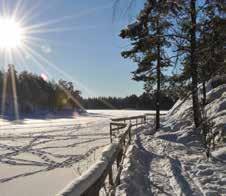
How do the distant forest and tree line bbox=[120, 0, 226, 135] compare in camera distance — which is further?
the distant forest

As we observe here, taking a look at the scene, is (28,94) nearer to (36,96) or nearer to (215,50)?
(36,96)

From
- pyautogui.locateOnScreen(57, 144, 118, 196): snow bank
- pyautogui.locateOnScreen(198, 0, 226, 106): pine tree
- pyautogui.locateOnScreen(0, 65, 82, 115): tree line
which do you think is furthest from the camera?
pyautogui.locateOnScreen(0, 65, 82, 115): tree line

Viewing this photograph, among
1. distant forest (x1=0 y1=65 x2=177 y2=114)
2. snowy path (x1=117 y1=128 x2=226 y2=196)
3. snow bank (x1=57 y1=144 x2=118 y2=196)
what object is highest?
distant forest (x1=0 y1=65 x2=177 y2=114)

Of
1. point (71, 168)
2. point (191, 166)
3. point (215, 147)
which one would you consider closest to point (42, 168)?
point (71, 168)

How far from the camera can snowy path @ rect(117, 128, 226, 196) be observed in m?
6.46

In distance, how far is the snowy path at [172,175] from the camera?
6465mm

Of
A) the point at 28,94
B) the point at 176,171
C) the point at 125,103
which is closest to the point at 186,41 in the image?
the point at 176,171

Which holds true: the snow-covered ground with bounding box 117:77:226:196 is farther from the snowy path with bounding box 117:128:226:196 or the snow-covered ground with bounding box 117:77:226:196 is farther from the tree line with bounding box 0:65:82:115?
the tree line with bounding box 0:65:82:115

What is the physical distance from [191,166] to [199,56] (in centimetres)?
346

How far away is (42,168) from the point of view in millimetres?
10711

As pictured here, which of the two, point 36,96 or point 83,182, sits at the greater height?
point 36,96

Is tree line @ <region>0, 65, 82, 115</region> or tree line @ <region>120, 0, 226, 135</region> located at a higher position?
tree line @ <region>0, 65, 82, 115</region>

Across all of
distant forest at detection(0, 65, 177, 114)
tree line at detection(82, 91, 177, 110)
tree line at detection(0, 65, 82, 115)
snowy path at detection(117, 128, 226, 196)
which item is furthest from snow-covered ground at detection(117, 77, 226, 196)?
tree line at detection(82, 91, 177, 110)

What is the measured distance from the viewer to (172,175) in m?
7.87
